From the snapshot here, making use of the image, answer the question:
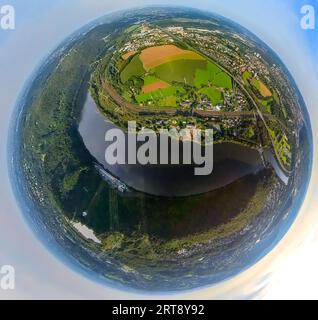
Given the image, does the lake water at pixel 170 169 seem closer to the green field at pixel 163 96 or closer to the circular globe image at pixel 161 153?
the circular globe image at pixel 161 153

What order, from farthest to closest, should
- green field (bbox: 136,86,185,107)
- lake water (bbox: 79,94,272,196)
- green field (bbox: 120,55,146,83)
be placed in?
green field (bbox: 120,55,146,83) → green field (bbox: 136,86,185,107) → lake water (bbox: 79,94,272,196)

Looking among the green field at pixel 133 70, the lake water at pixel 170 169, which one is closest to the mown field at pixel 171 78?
the green field at pixel 133 70

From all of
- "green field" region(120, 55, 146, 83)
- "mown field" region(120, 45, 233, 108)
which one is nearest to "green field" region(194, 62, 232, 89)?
"mown field" region(120, 45, 233, 108)

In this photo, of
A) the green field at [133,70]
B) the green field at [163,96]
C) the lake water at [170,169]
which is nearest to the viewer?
the lake water at [170,169]

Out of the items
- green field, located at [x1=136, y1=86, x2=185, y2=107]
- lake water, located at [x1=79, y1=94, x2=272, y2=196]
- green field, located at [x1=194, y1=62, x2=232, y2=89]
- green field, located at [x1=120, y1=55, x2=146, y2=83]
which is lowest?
lake water, located at [x1=79, y1=94, x2=272, y2=196]

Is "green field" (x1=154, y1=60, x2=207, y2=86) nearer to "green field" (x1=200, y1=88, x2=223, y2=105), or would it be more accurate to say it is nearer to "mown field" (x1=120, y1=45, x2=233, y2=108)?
"mown field" (x1=120, y1=45, x2=233, y2=108)

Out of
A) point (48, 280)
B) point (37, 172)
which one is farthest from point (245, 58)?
point (48, 280)

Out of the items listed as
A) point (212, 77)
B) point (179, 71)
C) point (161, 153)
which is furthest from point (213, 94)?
point (161, 153)
